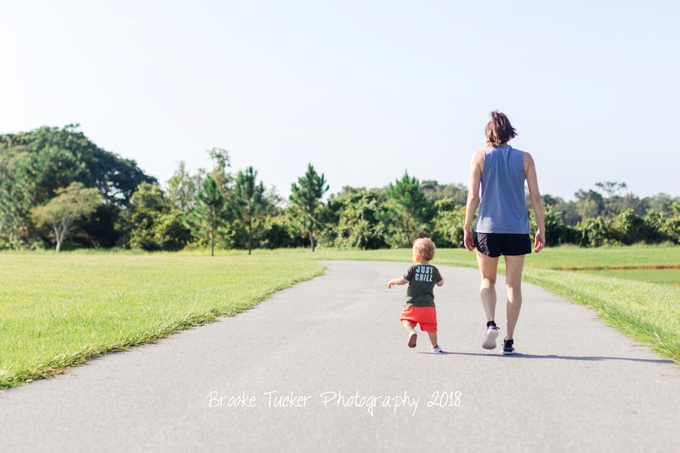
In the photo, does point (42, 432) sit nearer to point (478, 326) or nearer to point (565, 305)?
point (478, 326)

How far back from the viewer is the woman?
5.86m

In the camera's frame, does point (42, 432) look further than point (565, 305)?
No

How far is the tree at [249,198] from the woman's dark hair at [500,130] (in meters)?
49.6

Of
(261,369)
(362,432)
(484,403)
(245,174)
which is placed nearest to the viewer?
(362,432)

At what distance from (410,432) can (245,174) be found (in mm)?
52177

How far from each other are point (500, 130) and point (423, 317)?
197 centimetres

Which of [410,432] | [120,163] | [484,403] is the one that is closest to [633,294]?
[484,403]

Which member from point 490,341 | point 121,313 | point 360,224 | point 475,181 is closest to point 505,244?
point 475,181

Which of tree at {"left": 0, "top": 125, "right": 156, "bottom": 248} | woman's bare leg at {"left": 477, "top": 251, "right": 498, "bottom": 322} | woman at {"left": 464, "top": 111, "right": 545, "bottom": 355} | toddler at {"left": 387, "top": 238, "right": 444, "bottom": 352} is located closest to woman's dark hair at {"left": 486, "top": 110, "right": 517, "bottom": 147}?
woman at {"left": 464, "top": 111, "right": 545, "bottom": 355}

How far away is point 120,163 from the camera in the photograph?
8481 cm

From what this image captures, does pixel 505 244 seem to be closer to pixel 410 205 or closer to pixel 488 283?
pixel 488 283

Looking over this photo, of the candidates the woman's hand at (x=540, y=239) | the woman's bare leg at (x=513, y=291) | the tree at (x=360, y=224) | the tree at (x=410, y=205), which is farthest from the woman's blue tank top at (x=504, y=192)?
the tree at (x=360, y=224)

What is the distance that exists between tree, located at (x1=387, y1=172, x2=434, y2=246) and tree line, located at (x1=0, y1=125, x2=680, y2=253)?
9cm

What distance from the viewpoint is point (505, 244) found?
589cm
